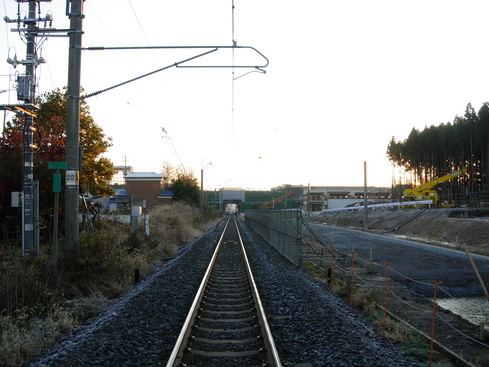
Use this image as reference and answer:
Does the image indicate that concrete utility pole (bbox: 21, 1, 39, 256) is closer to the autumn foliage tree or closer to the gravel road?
the autumn foliage tree

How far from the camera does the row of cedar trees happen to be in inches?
2534

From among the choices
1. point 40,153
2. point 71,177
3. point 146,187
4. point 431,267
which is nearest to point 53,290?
point 71,177

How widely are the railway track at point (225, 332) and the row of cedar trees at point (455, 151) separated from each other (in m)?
53.4

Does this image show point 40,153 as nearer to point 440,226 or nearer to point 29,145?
point 29,145

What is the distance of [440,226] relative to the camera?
3506 centimetres

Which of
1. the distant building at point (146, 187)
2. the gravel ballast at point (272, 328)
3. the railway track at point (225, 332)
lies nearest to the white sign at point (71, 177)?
the gravel ballast at point (272, 328)

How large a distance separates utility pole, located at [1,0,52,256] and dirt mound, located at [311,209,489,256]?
69.7ft

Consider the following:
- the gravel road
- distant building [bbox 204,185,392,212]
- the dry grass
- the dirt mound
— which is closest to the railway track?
the dry grass

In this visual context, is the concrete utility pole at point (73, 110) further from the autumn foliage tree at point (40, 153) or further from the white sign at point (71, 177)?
the autumn foliage tree at point (40, 153)

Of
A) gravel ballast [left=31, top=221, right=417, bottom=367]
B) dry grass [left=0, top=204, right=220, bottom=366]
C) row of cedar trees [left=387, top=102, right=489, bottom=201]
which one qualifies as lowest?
gravel ballast [left=31, top=221, right=417, bottom=367]

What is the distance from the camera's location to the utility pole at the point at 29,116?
12352 mm

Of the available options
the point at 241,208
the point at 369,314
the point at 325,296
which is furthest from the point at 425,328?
the point at 241,208

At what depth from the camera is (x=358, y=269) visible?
17.2 meters

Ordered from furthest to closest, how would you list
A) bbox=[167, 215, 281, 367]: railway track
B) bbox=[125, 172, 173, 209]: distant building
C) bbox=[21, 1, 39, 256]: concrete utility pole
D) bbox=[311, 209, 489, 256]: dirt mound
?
bbox=[125, 172, 173, 209]: distant building < bbox=[311, 209, 489, 256]: dirt mound < bbox=[21, 1, 39, 256]: concrete utility pole < bbox=[167, 215, 281, 367]: railway track
